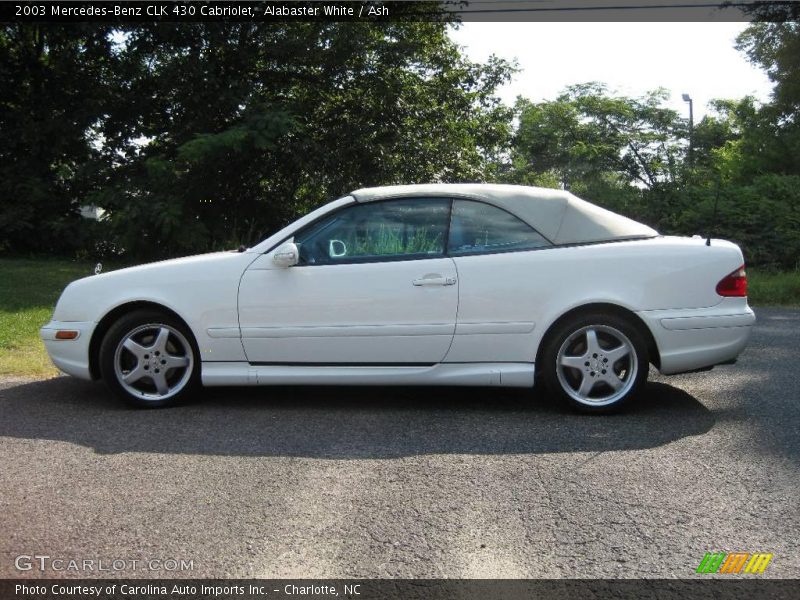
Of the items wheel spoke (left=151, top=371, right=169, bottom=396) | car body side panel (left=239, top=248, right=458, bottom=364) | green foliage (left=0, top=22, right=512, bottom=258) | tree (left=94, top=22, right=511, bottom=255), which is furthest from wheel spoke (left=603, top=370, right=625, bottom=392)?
tree (left=94, top=22, right=511, bottom=255)

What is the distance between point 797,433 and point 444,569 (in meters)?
2.87

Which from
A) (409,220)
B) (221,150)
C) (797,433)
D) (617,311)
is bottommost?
(797,433)

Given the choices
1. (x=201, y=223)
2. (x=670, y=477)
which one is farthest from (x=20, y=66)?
(x=670, y=477)

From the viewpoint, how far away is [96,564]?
3.11m

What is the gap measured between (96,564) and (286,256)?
2779mm

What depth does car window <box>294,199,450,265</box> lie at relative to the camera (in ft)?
18.6

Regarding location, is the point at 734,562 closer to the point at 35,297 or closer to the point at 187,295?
the point at 187,295

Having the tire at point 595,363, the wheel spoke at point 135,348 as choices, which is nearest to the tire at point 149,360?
the wheel spoke at point 135,348

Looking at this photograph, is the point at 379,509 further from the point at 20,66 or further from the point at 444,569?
the point at 20,66

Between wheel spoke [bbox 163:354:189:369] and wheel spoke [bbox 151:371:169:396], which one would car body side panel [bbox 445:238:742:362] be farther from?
wheel spoke [bbox 151:371:169:396]

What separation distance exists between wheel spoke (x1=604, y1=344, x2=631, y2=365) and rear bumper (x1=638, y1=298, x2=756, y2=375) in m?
0.21

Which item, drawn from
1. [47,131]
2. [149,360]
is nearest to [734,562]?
[149,360]

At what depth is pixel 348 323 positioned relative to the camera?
5.53m

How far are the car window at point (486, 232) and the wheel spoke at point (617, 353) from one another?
0.81 m
